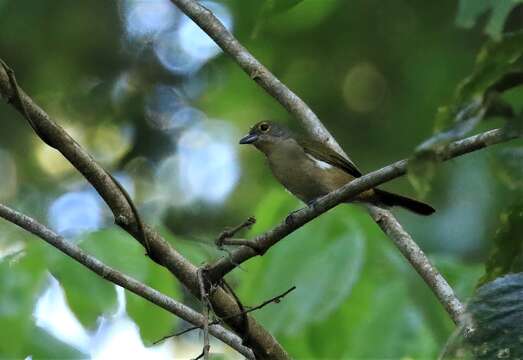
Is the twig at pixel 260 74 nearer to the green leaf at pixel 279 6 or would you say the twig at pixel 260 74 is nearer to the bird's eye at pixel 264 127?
the green leaf at pixel 279 6

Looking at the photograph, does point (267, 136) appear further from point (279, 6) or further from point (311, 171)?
point (279, 6)

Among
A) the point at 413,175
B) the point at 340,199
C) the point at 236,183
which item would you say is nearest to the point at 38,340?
the point at 340,199

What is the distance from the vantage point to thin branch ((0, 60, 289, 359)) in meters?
2.52

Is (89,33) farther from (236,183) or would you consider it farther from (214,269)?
(214,269)

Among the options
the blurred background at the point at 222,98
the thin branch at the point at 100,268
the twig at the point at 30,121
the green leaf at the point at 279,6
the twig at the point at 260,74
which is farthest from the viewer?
the blurred background at the point at 222,98

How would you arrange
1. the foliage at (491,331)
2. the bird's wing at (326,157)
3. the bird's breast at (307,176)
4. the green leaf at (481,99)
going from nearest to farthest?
the green leaf at (481,99), the foliage at (491,331), the bird's wing at (326,157), the bird's breast at (307,176)

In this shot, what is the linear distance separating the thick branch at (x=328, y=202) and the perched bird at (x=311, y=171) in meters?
1.57

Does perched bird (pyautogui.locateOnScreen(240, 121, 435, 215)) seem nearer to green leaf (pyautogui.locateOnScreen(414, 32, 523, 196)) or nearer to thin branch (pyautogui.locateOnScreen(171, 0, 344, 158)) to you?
thin branch (pyautogui.locateOnScreen(171, 0, 344, 158))

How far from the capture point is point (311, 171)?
476 cm

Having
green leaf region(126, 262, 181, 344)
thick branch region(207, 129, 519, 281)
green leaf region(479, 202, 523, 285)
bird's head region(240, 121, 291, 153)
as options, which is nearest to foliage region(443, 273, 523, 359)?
green leaf region(479, 202, 523, 285)

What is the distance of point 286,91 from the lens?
379 centimetres

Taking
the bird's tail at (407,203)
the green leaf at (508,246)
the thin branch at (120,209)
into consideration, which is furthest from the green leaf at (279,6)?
the bird's tail at (407,203)

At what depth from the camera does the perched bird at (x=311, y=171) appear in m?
4.35

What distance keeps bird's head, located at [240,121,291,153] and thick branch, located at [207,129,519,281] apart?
2.41m
